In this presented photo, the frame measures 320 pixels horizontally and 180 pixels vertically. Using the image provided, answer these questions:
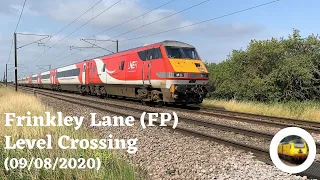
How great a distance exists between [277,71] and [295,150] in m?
15.4

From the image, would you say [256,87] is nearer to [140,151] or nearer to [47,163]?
[140,151]

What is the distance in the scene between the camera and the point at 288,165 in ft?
17.7

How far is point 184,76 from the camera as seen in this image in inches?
591

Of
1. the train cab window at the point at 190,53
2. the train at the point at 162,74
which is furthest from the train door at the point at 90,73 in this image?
the train cab window at the point at 190,53

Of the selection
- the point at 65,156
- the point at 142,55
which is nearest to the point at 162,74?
the point at 142,55

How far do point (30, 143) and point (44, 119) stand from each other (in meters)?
3.80

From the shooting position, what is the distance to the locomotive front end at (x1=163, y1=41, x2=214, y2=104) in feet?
48.3

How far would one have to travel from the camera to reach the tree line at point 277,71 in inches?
755

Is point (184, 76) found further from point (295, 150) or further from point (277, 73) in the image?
point (295, 150)

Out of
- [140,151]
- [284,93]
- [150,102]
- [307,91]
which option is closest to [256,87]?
[284,93]

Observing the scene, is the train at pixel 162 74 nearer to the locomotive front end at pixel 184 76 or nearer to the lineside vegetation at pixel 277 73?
the locomotive front end at pixel 184 76

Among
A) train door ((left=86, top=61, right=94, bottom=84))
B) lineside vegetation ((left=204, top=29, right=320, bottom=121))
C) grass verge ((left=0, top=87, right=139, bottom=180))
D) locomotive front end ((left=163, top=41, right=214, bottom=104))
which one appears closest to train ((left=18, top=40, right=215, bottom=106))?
locomotive front end ((left=163, top=41, right=214, bottom=104))

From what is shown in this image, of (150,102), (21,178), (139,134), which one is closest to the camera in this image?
(21,178)

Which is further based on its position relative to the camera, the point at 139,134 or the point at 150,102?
the point at 150,102
